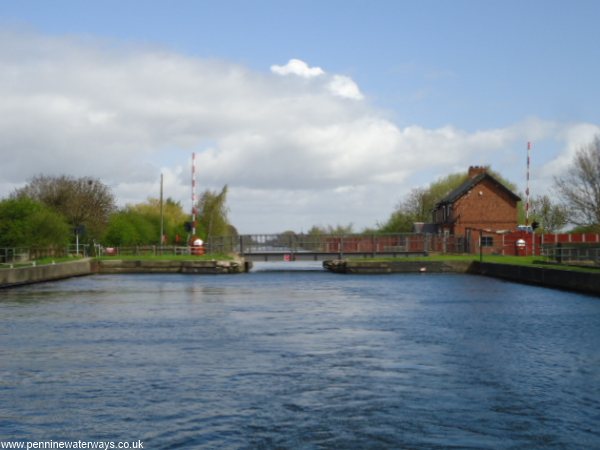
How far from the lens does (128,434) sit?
34.5 ft

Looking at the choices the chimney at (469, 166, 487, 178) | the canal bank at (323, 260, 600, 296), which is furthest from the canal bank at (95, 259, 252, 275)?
the chimney at (469, 166, 487, 178)

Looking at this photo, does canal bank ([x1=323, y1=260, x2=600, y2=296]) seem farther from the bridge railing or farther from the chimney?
the chimney

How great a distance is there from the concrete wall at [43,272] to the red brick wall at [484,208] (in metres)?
38.3

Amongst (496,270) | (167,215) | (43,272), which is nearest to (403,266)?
(496,270)

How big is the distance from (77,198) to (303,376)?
235ft

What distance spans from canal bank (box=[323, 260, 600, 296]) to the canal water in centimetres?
763

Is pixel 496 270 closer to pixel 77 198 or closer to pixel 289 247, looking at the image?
pixel 289 247

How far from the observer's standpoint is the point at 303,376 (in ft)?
48.1

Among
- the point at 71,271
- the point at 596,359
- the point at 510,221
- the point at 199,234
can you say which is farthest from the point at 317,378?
the point at 199,234

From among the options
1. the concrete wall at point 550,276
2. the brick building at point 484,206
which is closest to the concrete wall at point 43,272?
the concrete wall at point 550,276

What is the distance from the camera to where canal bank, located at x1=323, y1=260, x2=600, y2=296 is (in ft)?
118

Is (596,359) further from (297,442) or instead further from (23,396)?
(23,396)

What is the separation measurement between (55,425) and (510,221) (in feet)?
235

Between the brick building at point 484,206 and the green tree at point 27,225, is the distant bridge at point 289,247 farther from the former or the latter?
the green tree at point 27,225
